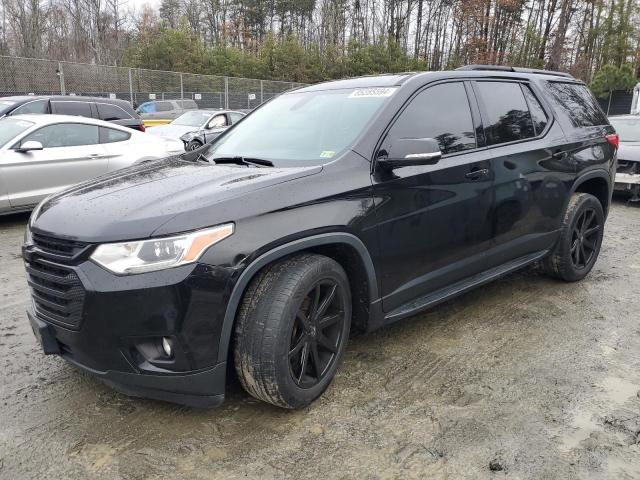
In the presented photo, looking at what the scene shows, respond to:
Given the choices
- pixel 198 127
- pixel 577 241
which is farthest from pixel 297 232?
pixel 198 127

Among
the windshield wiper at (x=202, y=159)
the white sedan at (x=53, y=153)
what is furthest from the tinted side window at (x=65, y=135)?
the windshield wiper at (x=202, y=159)

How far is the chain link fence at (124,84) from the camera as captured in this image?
18203mm

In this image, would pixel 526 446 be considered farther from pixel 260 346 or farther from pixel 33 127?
pixel 33 127

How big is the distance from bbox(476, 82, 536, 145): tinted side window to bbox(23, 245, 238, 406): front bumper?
240 centimetres

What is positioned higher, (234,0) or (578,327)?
(234,0)

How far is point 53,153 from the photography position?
699cm

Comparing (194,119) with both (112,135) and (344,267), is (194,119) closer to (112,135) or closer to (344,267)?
(112,135)

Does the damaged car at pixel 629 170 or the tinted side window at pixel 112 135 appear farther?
the damaged car at pixel 629 170

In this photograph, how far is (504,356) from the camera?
135 inches

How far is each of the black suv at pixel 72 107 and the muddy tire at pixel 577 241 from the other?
31.1 ft

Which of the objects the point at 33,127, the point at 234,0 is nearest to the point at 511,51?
the point at 234,0

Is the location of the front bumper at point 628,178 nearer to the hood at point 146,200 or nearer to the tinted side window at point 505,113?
the tinted side window at point 505,113

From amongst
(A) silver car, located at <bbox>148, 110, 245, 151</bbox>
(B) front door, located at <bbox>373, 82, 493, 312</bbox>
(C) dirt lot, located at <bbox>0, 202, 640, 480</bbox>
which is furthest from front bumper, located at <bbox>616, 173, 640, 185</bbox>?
(A) silver car, located at <bbox>148, 110, 245, 151</bbox>

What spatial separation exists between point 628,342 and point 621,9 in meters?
41.8
